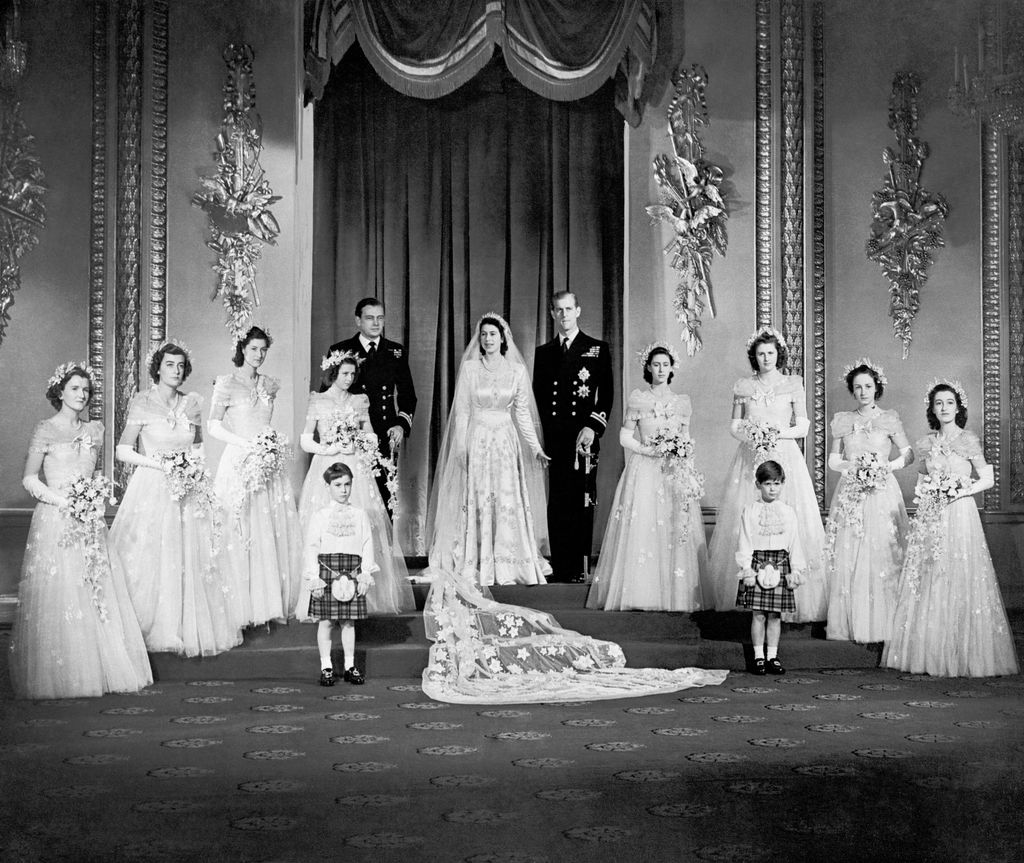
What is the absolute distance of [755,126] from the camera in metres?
8.80

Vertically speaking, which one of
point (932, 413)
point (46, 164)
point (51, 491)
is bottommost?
point (51, 491)

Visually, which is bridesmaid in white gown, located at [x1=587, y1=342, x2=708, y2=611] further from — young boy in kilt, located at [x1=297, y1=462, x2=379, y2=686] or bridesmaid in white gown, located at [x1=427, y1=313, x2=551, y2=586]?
young boy in kilt, located at [x1=297, y1=462, x2=379, y2=686]

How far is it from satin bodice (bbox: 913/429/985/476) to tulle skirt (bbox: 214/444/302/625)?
11.5ft

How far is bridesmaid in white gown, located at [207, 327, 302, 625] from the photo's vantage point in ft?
21.9

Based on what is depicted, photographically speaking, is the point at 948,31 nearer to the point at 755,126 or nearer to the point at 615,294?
the point at 755,126

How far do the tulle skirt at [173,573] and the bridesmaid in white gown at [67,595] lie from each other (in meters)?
0.20

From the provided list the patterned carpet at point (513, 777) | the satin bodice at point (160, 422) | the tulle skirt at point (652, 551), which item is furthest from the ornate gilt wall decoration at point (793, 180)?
the satin bodice at point (160, 422)

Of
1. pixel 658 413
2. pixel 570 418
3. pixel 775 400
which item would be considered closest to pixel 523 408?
pixel 570 418

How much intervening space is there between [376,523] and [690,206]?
3.32 metres

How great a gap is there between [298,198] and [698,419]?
312 centimetres

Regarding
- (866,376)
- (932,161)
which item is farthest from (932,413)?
(932,161)

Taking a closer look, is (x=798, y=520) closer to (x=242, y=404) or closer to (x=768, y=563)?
(x=768, y=563)

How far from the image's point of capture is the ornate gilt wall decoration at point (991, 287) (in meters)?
8.81

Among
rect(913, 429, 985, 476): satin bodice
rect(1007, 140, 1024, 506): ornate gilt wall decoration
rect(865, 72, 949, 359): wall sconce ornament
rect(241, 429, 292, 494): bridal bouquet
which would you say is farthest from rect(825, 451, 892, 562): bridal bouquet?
rect(241, 429, 292, 494): bridal bouquet
